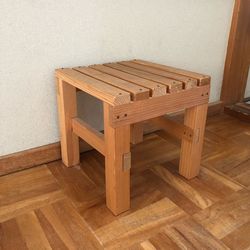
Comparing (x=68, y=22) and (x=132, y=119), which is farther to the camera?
(x=68, y=22)

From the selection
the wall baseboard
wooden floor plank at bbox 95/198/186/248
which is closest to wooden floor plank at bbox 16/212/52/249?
wooden floor plank at bbox 95/198/186/248

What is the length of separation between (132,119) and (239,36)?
923 mm

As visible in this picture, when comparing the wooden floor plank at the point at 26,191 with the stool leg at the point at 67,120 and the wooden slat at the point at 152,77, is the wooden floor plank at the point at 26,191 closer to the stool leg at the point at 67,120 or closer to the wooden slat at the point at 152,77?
the stool leg at the point at 67,120

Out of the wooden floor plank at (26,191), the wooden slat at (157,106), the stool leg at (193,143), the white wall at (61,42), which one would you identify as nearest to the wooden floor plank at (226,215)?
the stool leg at (193,143)

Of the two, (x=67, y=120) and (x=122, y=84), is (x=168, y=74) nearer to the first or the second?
(x=122, y=84)

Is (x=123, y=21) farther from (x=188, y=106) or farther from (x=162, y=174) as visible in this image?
(x=162, y=174)

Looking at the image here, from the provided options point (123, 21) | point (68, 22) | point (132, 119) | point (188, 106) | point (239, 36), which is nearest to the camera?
point (132, 119)

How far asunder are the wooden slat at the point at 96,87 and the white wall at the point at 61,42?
0.33 ft

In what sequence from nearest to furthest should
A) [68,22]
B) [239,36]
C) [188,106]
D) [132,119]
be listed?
1. [132,119]
2. [188,106]
3. [68,22]
4. [239,36]

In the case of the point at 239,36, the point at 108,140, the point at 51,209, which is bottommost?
the point at 51,209

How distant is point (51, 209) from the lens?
759 mm

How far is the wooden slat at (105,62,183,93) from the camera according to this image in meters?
0.72

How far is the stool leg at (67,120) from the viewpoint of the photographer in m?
0.86

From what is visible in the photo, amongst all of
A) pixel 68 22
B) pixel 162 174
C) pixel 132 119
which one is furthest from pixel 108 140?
pixel 68 22
